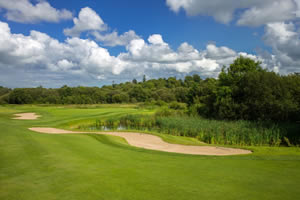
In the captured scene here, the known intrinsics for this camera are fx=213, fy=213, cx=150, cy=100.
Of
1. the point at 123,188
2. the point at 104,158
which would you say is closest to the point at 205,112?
the point at 104,158

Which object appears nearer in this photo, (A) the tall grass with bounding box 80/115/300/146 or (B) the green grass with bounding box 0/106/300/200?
(B) the green grass with bounding box 0/106/300/200

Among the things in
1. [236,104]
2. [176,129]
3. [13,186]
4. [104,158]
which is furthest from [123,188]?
[236,104]

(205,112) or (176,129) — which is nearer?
(176,129)

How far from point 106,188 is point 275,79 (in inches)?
1052

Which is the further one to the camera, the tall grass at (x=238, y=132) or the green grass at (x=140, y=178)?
the tall grass at (x=238, y=132)

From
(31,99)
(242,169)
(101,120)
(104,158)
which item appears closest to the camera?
(242,169)

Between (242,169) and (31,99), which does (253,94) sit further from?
(31,99)

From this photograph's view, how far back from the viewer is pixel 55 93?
91.8 metres

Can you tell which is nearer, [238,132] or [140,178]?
[140,178]

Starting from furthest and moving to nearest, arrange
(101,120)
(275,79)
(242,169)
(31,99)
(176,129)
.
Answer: (31,99), (101,120), (275,79), (176,129), (242,169)

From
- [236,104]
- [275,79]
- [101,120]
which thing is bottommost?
[101,120]

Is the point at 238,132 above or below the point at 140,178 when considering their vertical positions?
below

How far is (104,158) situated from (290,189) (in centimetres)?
604

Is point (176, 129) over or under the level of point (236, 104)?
under
